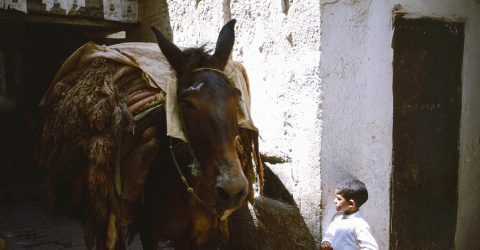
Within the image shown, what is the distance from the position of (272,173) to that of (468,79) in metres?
2.11

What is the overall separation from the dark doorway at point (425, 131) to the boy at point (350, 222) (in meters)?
0.82

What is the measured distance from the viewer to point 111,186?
2.74 metres

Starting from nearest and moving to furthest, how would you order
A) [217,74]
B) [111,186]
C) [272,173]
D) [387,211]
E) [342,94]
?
[217,74], [111,186], [342,94], [387,211], [272,173]

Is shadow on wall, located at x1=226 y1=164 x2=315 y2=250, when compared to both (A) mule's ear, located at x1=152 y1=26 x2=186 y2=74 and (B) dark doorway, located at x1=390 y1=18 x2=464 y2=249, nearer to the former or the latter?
(B) dark doorway, located at x1=390 y1=18 x2=464 y2=249

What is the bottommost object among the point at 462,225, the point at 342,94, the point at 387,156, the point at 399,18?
the point at 462,225

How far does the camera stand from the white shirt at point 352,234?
9.05 feet

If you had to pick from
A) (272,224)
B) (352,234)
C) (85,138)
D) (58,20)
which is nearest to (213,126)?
(85,138)

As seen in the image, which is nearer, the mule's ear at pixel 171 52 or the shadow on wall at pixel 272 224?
the mule's ear at pixel 171 52

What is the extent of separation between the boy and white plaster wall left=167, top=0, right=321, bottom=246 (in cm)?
38

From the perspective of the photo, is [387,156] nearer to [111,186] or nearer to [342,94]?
[342,94]

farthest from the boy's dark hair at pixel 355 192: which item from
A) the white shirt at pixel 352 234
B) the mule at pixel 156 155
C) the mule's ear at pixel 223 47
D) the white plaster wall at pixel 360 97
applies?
the mule's ear at pixel 223 47

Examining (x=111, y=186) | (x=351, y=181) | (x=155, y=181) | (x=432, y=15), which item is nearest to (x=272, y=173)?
(x=351, y=181)

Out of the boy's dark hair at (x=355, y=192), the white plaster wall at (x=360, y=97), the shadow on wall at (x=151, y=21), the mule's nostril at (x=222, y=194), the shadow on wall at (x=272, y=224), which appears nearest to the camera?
the mule's nostril at (x=222, y=194)

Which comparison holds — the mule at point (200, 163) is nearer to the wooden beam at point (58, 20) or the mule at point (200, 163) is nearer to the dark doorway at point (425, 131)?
the dark doorway at point (425, 131)
